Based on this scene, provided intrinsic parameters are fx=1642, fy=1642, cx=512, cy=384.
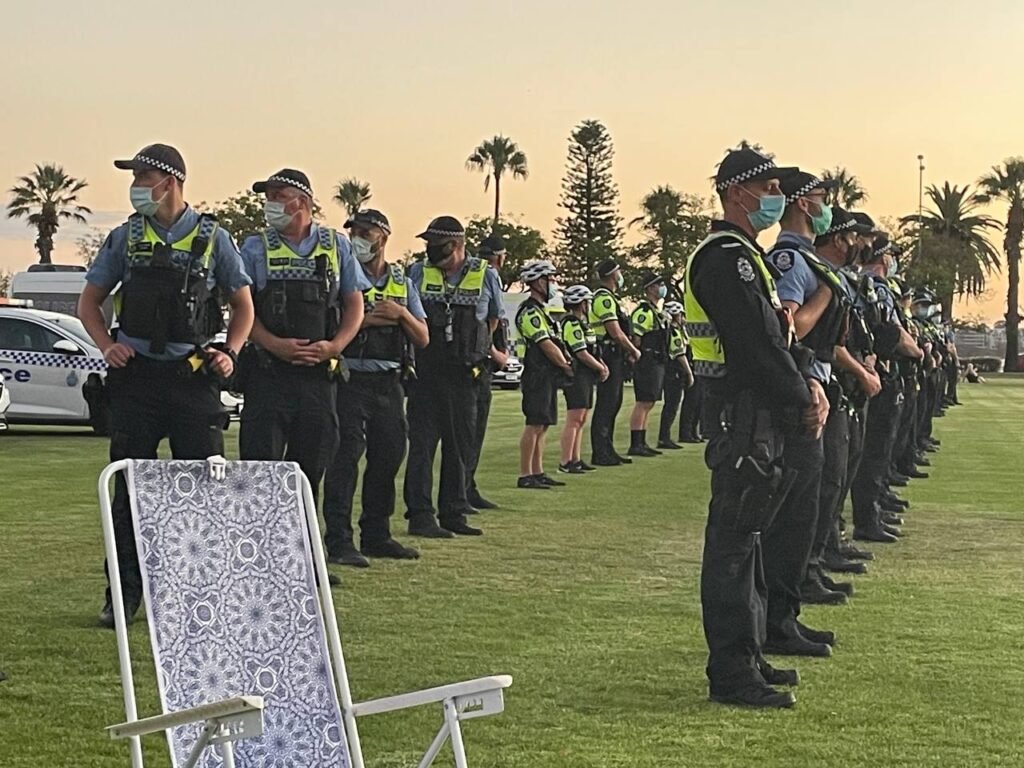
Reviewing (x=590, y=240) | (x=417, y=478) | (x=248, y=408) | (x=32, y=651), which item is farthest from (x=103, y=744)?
(x=590, y=240)

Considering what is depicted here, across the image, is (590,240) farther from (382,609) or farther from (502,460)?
(382,609)

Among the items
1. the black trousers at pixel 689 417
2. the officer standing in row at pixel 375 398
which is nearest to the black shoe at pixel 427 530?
the officer standing in row at pixel 375 398

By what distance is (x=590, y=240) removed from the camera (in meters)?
80.7

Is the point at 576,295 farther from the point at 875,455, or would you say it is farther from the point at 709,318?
the point at 709,318

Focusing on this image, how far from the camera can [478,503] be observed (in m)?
13.2

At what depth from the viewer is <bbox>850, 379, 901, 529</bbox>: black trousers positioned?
11.6 m

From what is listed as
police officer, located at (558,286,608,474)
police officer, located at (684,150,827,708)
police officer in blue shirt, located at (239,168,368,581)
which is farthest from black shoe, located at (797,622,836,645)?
police officer, located at (558,286,608,474)

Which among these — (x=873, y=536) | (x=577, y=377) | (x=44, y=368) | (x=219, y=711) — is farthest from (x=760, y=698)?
(x=44, y=368)

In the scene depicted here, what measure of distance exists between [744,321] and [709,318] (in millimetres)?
198

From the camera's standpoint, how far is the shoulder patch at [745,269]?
610 centimetres

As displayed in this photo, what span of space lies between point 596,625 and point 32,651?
2.59m

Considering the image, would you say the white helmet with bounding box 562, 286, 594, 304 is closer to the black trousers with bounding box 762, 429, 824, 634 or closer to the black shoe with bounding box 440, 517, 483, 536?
the black shoe with bounding box 440, 517, 483, 536

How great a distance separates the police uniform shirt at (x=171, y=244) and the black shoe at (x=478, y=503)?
5.95 m

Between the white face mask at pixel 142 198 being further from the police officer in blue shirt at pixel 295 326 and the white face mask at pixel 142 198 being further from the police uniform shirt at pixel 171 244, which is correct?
the police officer in blue shirt at pixel 295 326
